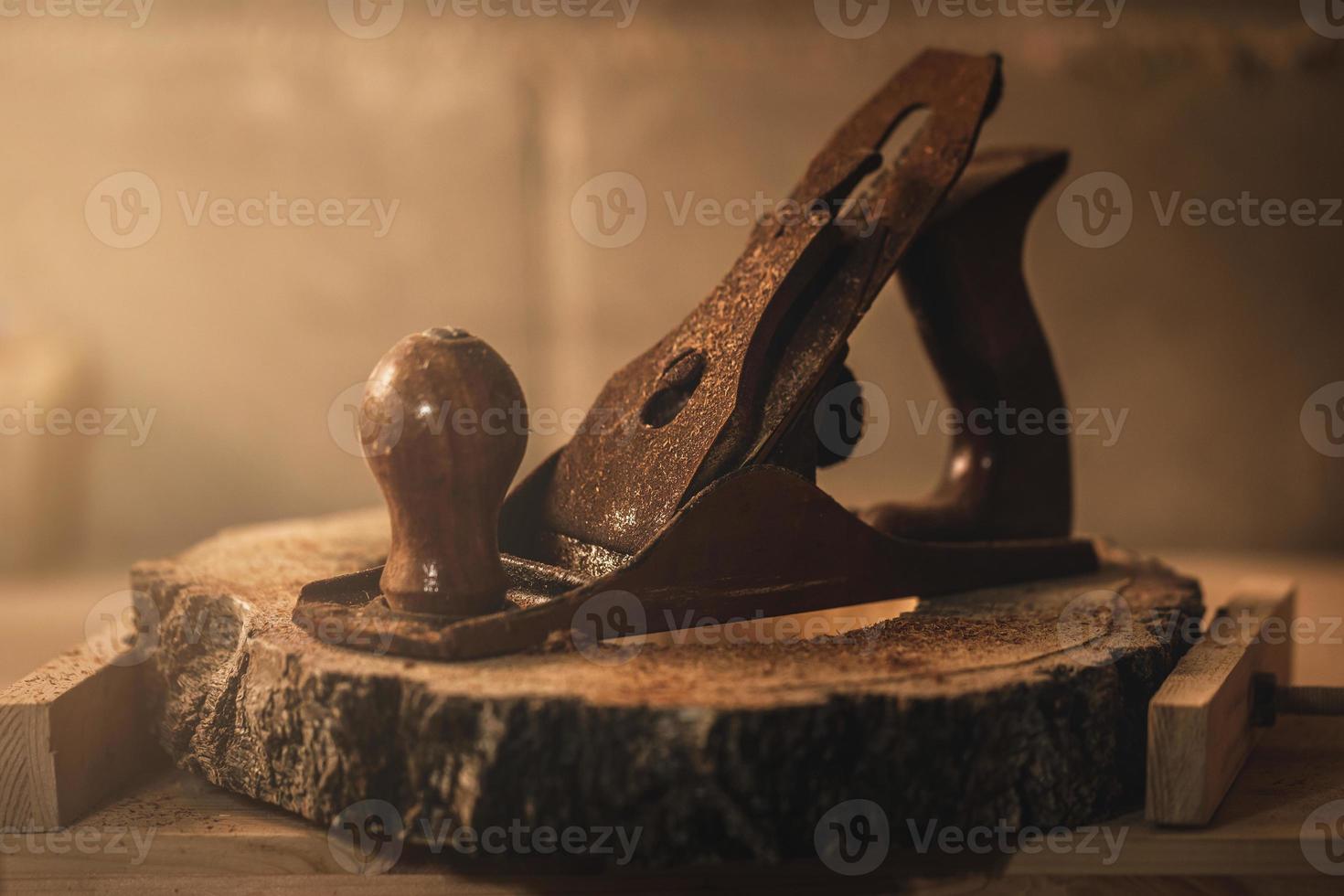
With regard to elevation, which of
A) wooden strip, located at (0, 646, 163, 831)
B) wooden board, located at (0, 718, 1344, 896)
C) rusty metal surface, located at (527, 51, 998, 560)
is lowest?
wooden board, located at (0, 718, 1344, 896)

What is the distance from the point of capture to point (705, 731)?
111cm

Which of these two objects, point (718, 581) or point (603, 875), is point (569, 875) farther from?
point (718, 581)

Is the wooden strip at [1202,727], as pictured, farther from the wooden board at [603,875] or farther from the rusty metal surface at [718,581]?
the rusty metal surface at [718,581]

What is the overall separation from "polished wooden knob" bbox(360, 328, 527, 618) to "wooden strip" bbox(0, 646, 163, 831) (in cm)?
38

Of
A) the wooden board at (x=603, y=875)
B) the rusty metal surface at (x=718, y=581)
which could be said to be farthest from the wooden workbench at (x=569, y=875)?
the rusty metal surface at (x=718, y=581)

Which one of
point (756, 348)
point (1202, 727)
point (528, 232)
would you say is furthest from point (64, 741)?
point (528, 232)

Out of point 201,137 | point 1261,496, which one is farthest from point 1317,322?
point 201,137

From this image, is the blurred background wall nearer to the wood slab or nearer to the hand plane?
the hand plane

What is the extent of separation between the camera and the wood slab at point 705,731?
3.68 feet

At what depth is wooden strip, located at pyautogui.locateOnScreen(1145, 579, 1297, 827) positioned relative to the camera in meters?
1.23

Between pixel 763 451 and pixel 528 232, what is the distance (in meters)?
2.05

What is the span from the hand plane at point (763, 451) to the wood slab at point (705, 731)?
8 centimetres

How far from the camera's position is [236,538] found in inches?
79.4

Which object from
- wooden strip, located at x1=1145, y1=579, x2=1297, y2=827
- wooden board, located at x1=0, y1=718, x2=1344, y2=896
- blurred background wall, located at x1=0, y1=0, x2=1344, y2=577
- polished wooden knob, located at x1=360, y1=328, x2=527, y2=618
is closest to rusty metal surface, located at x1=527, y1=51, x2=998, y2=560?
polished wooden knob, located at x1=360, y1=328, x2=527, y2=618
